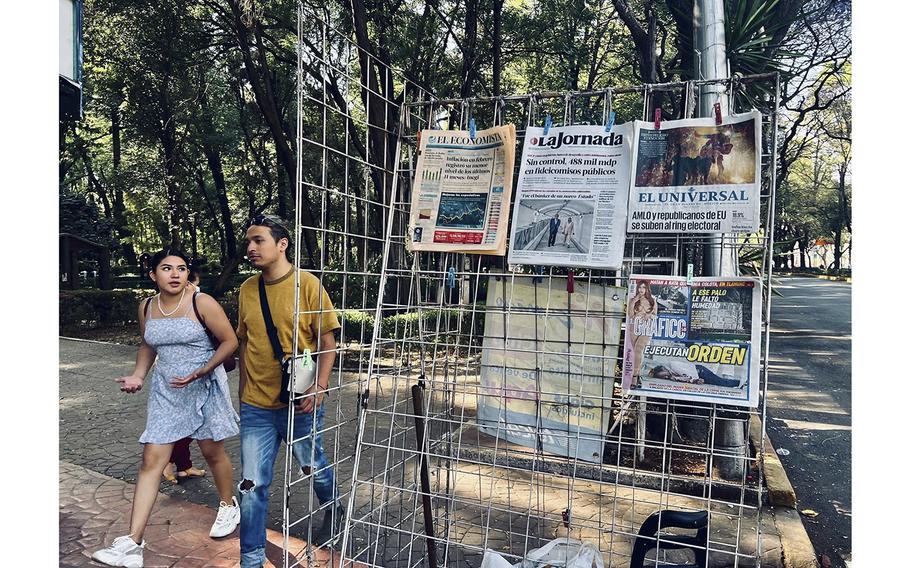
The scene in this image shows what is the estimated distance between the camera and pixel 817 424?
6543 mm

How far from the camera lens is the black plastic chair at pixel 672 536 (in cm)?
236

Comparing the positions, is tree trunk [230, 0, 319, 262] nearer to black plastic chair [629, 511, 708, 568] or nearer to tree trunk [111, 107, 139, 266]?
tree trunk [111, 107, 139, 266]

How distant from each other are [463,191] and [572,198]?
47cm

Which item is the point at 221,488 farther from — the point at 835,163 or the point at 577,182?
the point at 835,163

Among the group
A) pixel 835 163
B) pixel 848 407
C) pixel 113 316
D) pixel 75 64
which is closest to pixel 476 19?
pixel 75 64

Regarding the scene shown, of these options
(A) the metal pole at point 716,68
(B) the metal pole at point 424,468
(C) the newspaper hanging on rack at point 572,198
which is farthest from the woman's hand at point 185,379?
(A) the metal pole at point 716,68

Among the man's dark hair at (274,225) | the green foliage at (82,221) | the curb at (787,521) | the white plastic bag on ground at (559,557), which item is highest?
the green foliage at (82,221)

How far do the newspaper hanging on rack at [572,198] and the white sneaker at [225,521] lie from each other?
2425mm

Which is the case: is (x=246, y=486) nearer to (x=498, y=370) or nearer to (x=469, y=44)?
(x=498, y=370)

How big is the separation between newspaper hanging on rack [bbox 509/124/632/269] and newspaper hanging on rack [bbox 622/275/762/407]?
21 cm

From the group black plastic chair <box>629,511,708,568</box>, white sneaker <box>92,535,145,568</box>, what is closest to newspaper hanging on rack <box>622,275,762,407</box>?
black plastic chair <box>629,511,708,568</box>

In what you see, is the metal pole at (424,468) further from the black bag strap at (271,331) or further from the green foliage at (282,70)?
the green foliage at (282,70)

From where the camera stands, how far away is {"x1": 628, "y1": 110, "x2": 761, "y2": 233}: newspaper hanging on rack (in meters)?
2.26

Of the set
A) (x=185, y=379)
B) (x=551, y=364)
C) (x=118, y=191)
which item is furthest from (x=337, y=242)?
(x=118, y=191)
